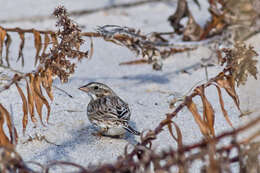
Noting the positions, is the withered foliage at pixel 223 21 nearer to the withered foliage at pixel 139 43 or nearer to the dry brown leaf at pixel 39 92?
the withered foliage at pixel 139 43

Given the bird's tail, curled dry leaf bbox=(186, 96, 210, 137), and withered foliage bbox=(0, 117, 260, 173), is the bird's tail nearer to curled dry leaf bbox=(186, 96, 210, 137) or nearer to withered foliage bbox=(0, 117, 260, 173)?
curled dry leaf bbox=(186, 96, 210, 137)

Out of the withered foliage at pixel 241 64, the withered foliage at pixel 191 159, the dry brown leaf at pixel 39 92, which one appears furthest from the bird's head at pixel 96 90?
the withered foliage at pixel 191 159

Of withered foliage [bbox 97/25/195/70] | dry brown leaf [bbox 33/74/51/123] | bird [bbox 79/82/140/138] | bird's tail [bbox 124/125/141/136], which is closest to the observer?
dry brown leaf [bbox 33/74/51/123]

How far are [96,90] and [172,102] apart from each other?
2.60 ft

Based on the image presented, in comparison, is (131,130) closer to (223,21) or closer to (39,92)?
(39,92)

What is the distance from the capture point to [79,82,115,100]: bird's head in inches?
202

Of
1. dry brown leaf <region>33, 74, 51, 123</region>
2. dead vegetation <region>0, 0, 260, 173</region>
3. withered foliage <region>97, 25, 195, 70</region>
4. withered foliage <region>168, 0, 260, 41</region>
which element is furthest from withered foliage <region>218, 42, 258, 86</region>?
withered foliage <region>168, 0, 260, 41</region>

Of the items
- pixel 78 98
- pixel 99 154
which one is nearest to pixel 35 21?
pixel 78 98

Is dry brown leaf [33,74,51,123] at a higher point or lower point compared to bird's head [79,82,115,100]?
lower

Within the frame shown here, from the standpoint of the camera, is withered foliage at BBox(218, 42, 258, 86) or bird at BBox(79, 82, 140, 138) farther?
bird at BBox(79, 82, 140, 138)

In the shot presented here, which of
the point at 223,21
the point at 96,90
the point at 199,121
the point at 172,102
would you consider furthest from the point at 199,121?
the point at 223,21

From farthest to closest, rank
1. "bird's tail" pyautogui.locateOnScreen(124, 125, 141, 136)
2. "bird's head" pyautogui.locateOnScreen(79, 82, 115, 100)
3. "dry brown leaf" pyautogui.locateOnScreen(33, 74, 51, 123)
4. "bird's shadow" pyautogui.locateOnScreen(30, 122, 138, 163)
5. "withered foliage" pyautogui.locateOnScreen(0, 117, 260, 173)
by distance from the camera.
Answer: "bird's head" pyautogui.locateOnScreen(79, 82, 115, 100) < "bird's tail" pyautogui.locateOnScreen(124, 125, 141, 136) < "bird's shadow" pyautogui.locateOnScreen(30, 122, 138, 163) < "dry brown leaf" pyautogui.locateOnScreen(33, 74, 51, 123) < "withered foliage" pyautogui.locateOnScreen(0, 117, 260, 173)

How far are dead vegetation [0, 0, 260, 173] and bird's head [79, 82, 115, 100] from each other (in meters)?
0.49

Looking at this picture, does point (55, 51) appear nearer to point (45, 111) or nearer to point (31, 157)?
point (31, 157)
